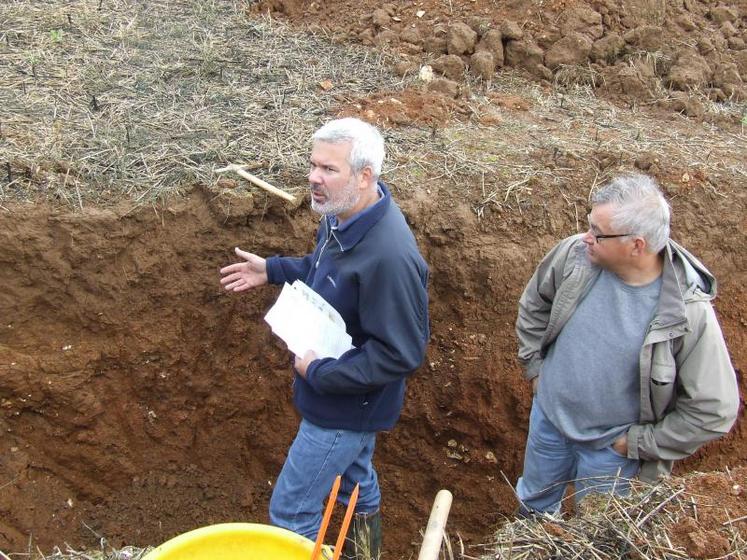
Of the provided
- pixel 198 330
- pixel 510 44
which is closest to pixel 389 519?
pixel 198 330

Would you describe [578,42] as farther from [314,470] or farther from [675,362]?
[314,470]

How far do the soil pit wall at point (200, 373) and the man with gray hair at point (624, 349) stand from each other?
122 cm

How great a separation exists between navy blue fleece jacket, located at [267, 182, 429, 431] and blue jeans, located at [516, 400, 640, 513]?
0.82m

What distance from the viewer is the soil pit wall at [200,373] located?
4543mm

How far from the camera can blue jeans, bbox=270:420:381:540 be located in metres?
3.42

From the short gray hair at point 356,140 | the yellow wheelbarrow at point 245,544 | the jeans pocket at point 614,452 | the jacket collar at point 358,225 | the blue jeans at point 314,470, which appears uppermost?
the short gray hair at point 356,140

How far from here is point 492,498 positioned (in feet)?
16.2

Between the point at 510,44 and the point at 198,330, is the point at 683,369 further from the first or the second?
the point at 510,44

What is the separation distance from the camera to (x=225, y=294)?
→ 15.6 feet

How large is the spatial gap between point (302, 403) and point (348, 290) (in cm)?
61

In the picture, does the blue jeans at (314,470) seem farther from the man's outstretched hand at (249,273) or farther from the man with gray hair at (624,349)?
the man with gray hair at (624,349)

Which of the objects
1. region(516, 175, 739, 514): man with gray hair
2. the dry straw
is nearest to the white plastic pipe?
region(516, 175, 739, 514): man with gray hair

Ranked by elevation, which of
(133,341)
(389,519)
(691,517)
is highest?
(691,517)

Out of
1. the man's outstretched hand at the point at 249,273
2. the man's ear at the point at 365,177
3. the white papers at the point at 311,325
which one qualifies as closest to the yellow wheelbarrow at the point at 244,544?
the white papers at the point at 311,325
